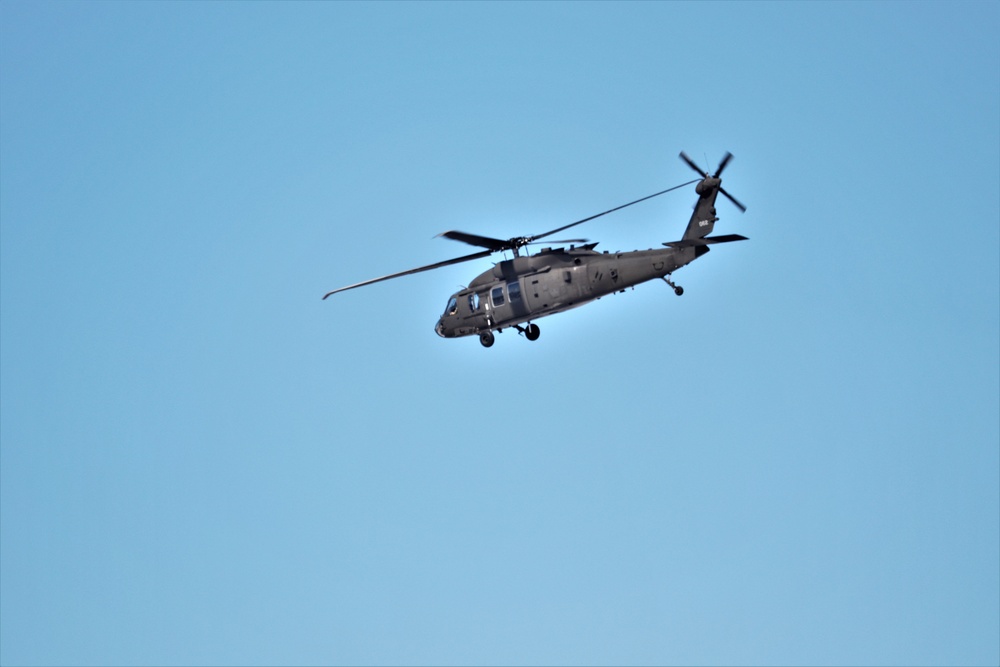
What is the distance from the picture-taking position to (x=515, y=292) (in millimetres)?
89812

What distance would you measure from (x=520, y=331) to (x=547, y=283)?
17.6 ft

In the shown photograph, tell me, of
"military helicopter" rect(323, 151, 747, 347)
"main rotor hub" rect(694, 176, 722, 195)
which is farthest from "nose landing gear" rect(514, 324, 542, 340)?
"main rotor hub" rect(694, 176, 722, 195)

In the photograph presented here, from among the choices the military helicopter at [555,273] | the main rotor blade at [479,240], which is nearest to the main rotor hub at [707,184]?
the military helicopter at [555,273]

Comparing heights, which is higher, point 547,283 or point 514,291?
point 514,291

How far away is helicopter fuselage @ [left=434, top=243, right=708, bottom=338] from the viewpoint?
83.1 m

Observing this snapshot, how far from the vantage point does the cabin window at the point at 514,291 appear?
8956cm

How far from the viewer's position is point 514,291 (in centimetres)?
8988

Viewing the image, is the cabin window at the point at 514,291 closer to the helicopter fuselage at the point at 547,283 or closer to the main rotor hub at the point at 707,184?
the helicopter fuselage at the point at 547,283

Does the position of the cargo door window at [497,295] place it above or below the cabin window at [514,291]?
above

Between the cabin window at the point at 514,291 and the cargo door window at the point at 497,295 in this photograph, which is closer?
the cabin window at the point at 514,291

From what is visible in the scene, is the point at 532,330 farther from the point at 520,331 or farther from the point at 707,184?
the point at 707,184

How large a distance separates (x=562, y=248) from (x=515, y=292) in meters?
4.36

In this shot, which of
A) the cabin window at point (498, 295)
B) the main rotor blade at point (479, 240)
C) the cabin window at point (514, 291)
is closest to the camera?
the main rotor blade at point (479, 240)

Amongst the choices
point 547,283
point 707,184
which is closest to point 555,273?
point 547,283
